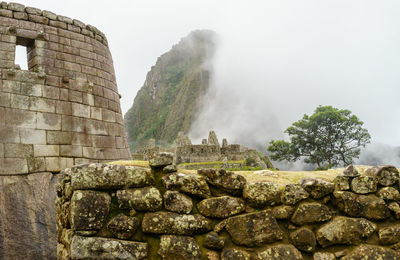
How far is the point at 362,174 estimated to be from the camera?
125 inches

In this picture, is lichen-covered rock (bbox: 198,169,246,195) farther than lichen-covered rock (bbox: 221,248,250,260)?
Yes

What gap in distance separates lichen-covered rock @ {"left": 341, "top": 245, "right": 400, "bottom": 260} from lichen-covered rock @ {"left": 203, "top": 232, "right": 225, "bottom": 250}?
122cm

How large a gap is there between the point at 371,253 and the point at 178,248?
189 cm

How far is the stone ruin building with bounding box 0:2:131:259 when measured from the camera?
6.03m

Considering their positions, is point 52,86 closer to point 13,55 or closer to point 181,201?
point 13,55

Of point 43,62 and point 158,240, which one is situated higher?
point 43,62

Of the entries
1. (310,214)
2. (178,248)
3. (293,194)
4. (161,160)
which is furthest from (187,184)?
(310,214)

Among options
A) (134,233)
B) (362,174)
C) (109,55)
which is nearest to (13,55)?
(109,55)

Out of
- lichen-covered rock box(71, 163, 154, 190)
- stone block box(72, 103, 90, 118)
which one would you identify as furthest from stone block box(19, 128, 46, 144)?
lichen-covered rock box(71, 163, 154, 190)

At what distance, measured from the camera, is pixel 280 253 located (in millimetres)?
2799

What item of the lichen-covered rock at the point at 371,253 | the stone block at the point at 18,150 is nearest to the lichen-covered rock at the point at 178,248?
the lichen-covered rock at the point at 371,253

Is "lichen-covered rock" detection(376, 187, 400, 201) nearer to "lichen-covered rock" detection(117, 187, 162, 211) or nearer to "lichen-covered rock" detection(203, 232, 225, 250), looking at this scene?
"lichen-covered rock" detection(203, 232, 225, 250)

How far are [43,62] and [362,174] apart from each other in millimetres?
7338

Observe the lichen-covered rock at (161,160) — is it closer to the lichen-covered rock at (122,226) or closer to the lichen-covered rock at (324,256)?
the lichen-covered rock at (122,226)
